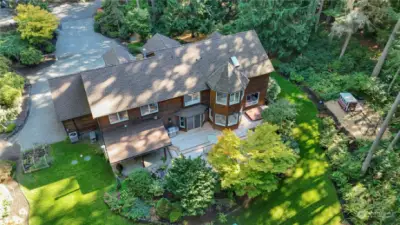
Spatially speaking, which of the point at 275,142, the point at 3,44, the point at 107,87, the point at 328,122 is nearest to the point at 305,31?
the point at 328,122

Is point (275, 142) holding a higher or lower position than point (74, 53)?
higher

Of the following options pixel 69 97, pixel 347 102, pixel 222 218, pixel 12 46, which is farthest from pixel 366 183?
pixel 12 46

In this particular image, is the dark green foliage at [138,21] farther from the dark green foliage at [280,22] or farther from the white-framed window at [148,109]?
the white-framed window at [148,109]

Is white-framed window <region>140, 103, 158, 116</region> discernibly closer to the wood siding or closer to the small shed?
the wood siding

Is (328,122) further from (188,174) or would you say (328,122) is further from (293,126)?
(188,174)

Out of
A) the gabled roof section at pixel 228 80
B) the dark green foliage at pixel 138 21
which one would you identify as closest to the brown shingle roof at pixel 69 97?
the gabled roof section at pixel 228 80

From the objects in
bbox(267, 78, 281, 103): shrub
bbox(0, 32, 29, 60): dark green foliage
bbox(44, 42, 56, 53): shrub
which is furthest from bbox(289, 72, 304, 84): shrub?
bbox(0, 32, 29, 60): dark green foliage
